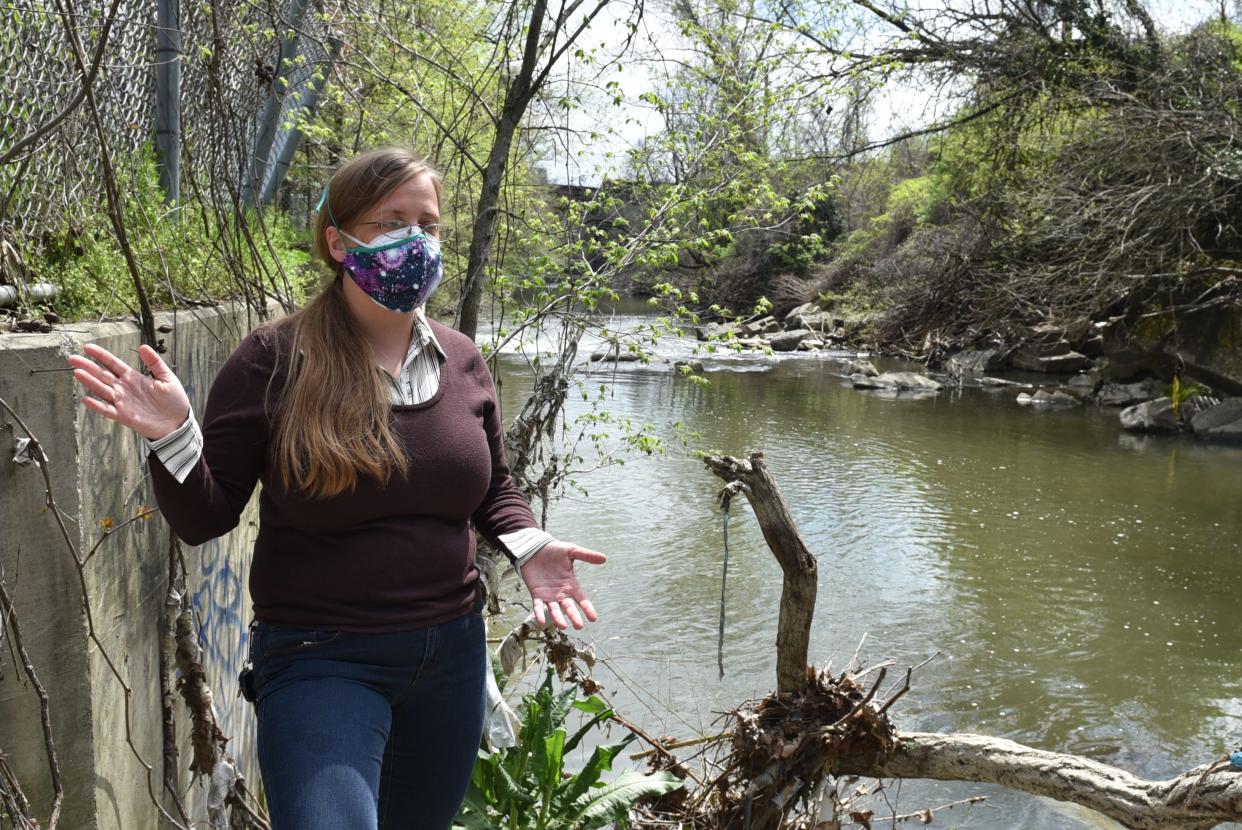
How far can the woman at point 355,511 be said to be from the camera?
1828 millimetres

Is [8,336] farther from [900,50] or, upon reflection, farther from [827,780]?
[900,50]

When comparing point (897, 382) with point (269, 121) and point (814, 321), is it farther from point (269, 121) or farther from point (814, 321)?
point (269, 121)

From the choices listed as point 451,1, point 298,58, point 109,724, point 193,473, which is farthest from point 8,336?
point 451,1

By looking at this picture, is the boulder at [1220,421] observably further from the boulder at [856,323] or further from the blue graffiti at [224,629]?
the blue graffiti at [224,629]

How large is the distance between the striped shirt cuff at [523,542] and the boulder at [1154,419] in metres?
15.6

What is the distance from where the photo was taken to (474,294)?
15.4ft

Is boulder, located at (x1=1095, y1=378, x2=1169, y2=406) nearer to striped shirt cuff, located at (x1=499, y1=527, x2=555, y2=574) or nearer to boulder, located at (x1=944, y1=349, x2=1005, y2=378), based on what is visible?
boulder, located at (x1=944, y1=349, x2=1005, y2=378)

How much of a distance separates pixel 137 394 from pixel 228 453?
205 mm

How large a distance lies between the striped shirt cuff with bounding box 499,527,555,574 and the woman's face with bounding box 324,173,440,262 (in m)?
0.69

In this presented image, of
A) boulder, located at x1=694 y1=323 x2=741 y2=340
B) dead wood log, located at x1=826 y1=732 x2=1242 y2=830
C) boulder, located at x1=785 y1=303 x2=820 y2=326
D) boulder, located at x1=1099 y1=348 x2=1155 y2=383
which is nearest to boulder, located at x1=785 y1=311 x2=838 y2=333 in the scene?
boulder, located at x1=785 y1=303 x2=820 y2=326

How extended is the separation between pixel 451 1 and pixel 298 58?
153 centimetres

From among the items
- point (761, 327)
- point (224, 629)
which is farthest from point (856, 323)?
point (224, 629)

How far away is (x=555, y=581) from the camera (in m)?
2.28

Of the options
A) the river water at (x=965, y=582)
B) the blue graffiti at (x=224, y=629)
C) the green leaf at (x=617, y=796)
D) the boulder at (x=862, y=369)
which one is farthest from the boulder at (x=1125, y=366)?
the blue graffiti at (x=224, y=629)
